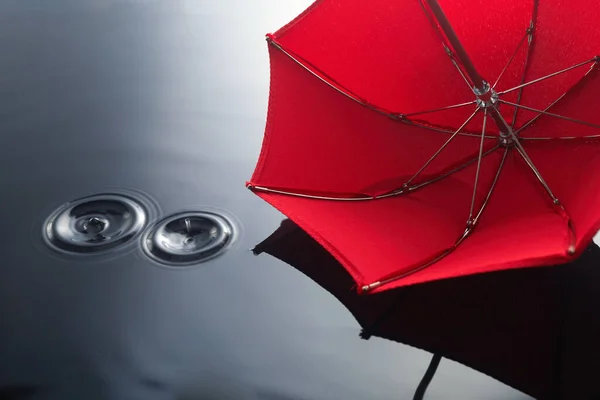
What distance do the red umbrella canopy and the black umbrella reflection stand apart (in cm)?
21

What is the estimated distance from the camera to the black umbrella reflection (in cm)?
120

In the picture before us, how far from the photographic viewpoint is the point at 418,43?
4.41 feet

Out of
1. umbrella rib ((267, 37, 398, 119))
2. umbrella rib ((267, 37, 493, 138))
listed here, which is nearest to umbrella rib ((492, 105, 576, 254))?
umbrella rib ((267, 37, 493, 138))

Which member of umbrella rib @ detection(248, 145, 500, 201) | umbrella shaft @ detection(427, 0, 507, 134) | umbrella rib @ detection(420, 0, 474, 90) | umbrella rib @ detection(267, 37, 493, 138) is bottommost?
umbrella rib @ detection(248, 145, 500, 201)

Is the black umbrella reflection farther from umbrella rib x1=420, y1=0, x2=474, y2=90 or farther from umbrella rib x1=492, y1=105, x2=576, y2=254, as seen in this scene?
umbrella rib x1=420, y1=0, x2=474, y2=90

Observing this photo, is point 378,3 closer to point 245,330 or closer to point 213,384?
point 245,330

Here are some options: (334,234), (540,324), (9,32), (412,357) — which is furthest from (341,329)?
(9,32)

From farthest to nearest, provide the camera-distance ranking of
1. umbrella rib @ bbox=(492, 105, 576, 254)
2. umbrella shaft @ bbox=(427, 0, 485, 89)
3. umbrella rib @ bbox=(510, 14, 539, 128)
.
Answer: umbrella rib @ bbox=(510, 14, 539, 128), umbrella shaft @ bbox=(427, 0, 485, 89), umbrella rib @ bbox=(492, 105, 576, 254)

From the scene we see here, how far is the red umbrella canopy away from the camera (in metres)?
1.20

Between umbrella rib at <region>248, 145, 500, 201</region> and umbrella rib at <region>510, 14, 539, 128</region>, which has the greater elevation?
umbrella rib at <region>510, 14, 539, 128</region>

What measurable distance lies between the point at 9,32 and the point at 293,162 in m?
1.60

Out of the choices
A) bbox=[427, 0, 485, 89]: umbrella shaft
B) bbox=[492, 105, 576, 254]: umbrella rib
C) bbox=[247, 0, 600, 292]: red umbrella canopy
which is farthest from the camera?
bbox=[247, 0, 600, 292]: red umbrella canopy

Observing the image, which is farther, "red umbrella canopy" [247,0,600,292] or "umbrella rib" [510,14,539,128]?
"umbrella rib" [510,14,539,128]

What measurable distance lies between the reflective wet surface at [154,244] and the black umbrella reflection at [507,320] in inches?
1.3
